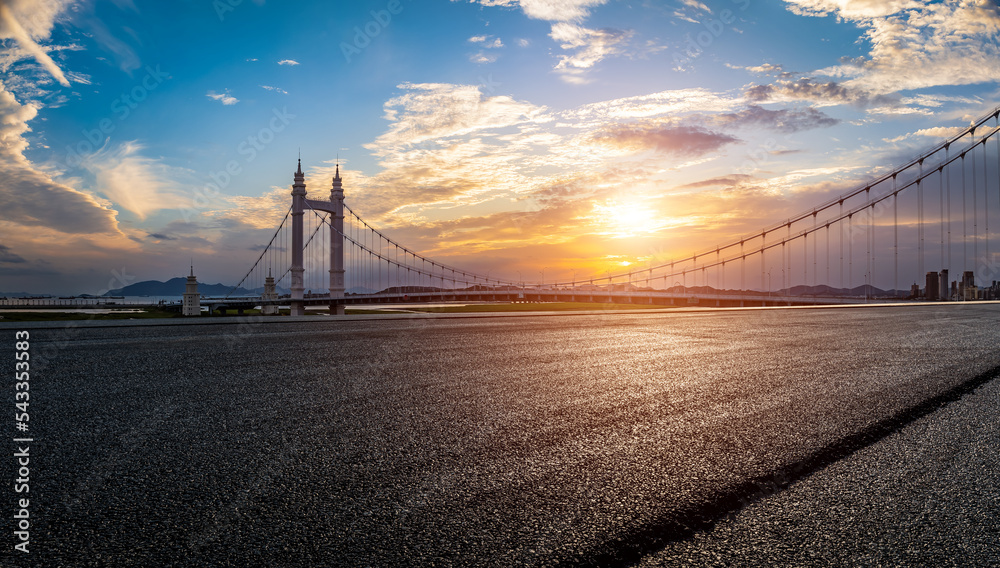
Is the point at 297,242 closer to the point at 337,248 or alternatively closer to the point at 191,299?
the point at 337,248

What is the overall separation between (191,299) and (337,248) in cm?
1815

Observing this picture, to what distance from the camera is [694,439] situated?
4273 mm

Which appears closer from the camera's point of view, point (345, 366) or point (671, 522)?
point (671, 522)

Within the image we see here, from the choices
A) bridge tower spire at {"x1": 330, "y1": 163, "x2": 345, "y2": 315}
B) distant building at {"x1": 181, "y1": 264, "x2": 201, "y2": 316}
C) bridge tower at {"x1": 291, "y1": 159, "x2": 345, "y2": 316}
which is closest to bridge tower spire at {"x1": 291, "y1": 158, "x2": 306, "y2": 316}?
bridge tower at {"x1": 291, "y1": 159, "x2": 345, "y2": 316}

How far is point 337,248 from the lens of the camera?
190 feet

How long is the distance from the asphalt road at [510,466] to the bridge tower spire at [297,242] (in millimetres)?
49459

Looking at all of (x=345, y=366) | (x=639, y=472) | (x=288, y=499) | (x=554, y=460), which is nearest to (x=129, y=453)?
(x=288, y=499)

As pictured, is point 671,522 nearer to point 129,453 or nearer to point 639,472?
point 639,472

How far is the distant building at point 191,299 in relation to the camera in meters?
59.0

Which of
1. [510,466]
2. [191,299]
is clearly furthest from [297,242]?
[510,466]

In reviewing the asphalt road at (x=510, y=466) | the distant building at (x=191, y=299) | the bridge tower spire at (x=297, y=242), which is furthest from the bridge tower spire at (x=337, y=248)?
the asphalt road at (x=510, y=466)

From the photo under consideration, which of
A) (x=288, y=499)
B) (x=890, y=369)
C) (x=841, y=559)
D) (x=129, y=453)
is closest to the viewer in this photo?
(x=841, y=559)

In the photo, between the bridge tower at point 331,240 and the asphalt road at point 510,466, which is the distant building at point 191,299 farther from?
the asphalt road at point 510,466

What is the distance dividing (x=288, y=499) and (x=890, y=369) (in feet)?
28.7
